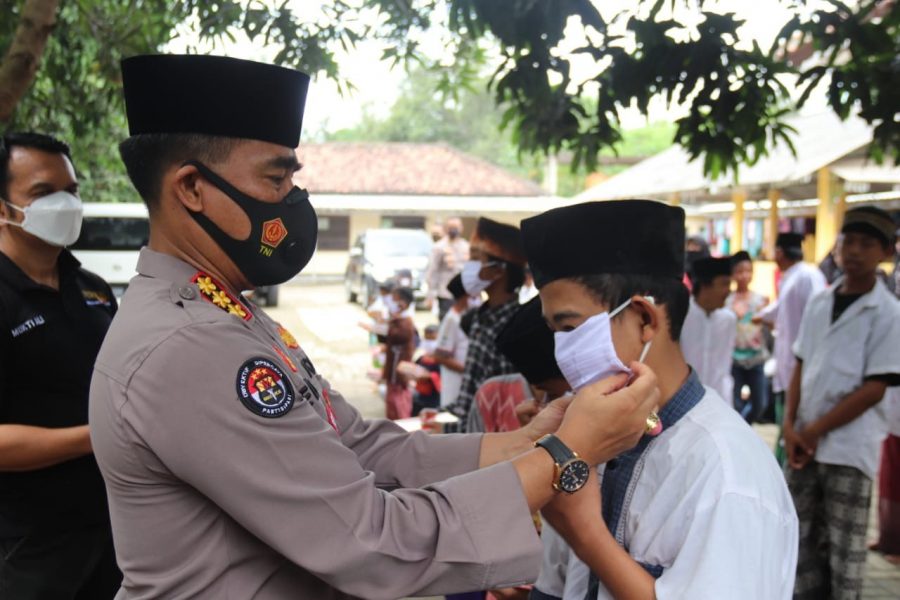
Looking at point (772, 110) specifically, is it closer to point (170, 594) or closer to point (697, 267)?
point (697, 267)

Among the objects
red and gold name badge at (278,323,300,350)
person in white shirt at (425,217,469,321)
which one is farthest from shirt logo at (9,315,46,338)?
person in white shirt at (425,217,469,321)

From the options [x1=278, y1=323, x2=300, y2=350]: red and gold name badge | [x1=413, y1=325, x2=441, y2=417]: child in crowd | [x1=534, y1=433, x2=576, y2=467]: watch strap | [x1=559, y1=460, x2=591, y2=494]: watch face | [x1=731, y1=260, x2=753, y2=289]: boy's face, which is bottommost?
[x1=413, y1=325, x2=441, y2=417]: child in crowd

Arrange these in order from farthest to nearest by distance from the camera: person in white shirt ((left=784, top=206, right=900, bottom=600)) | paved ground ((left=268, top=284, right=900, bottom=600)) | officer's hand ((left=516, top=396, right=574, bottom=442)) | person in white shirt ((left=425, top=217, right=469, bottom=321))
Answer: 1. person in white shirt ((left=425, top=217, right=469, bottom=321))
2. paved ground ((left=268, top=284, right=900, bottom=600))
3. person in white shirt ((left=784, top=206, right=900, bottom=600))
4. officer's hand ((left=516, top=396, right=574, bottom=442))

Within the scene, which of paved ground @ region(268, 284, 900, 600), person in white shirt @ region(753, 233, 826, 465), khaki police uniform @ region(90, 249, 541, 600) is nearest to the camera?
khaki police uniform @ region(90, 249, 541, 600)

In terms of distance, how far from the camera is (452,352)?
624 cm

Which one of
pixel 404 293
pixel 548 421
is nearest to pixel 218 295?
pixel 548 421

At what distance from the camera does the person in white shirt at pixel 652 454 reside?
5.10 feet

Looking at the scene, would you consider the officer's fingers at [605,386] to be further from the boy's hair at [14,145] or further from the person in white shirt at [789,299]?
the person in white shirt at [789,299]

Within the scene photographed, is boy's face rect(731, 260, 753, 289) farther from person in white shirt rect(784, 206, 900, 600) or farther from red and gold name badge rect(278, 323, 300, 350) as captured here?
red and gold name badge rect(278, 323, 300, 350)

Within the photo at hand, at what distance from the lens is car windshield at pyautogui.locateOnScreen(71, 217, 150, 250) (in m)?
15.1

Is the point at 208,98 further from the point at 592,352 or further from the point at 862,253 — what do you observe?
the point at 862,253

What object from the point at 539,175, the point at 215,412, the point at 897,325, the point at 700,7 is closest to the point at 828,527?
the point at 897,325

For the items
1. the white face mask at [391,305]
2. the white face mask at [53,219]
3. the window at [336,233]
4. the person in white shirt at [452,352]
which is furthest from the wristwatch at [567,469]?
the window at [336,233]

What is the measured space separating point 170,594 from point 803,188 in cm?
1420
